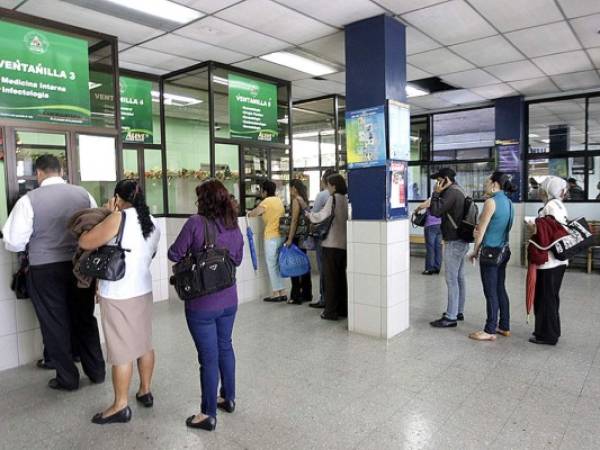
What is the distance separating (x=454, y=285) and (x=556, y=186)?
123 centimetres

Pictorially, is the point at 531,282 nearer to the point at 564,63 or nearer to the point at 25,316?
the point at 564,63

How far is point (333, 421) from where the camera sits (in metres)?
2.58

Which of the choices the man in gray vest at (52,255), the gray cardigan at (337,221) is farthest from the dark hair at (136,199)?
the gray cardigan at (337,221)

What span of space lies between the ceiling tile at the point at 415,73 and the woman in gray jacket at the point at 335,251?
1960mm

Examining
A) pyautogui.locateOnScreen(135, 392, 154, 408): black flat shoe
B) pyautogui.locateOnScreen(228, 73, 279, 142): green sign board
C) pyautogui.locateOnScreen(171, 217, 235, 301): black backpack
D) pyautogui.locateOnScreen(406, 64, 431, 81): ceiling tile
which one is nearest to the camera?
pyautogui.locateOnScreen(171, 217, 235, 301): black backpack

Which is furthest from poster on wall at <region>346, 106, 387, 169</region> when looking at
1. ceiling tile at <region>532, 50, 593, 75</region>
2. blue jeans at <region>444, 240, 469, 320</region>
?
ceiling tile at <region>532, 50, 593, 75</region>

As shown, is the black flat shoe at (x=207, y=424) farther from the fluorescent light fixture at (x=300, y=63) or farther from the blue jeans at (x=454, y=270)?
the fluorescent light fixture at (x=300, y=63)

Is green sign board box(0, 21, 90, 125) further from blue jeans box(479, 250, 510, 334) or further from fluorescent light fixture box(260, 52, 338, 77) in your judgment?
blue jeans box(479, 250, 510, 334)

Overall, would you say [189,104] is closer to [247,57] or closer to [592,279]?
[247,57]

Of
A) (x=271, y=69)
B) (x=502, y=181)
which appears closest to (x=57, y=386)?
(x=502, y=181)

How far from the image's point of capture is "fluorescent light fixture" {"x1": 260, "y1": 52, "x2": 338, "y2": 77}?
16.4 ft

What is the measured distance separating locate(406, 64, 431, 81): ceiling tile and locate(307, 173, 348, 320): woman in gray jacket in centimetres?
196

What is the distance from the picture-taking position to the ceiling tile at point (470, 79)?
593 centimetres

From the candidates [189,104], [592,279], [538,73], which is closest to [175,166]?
[189,104]
